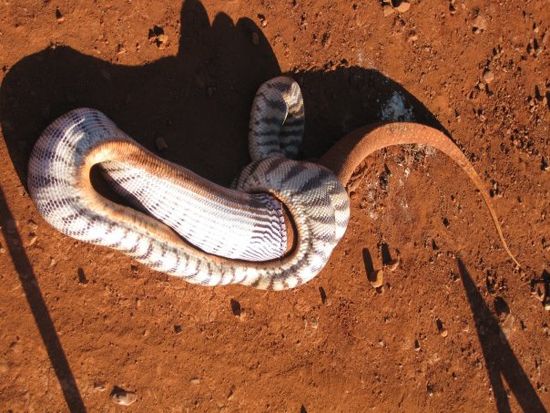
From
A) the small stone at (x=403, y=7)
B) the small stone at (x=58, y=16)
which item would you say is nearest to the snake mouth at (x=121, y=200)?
the small stone at (x=58, y=16)

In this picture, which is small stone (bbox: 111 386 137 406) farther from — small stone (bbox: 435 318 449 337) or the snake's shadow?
small stone (bbox: 435 318 449 337)

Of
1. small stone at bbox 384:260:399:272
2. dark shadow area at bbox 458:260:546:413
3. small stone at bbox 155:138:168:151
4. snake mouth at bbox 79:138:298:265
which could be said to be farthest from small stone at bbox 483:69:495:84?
small stone at bbox 155:138:168:151

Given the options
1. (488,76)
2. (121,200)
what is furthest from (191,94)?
(488,76)

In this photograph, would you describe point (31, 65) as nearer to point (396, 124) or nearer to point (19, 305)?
point (19, 305)

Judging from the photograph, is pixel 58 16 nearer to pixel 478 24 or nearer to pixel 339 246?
pixel 339 246

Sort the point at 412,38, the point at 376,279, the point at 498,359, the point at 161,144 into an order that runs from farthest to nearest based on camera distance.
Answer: the point at 498,359 → the point at 412,38 → the point at 376,279 → the point at 161,144

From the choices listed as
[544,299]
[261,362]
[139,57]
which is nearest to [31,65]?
[139,57]

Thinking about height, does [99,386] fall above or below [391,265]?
below
